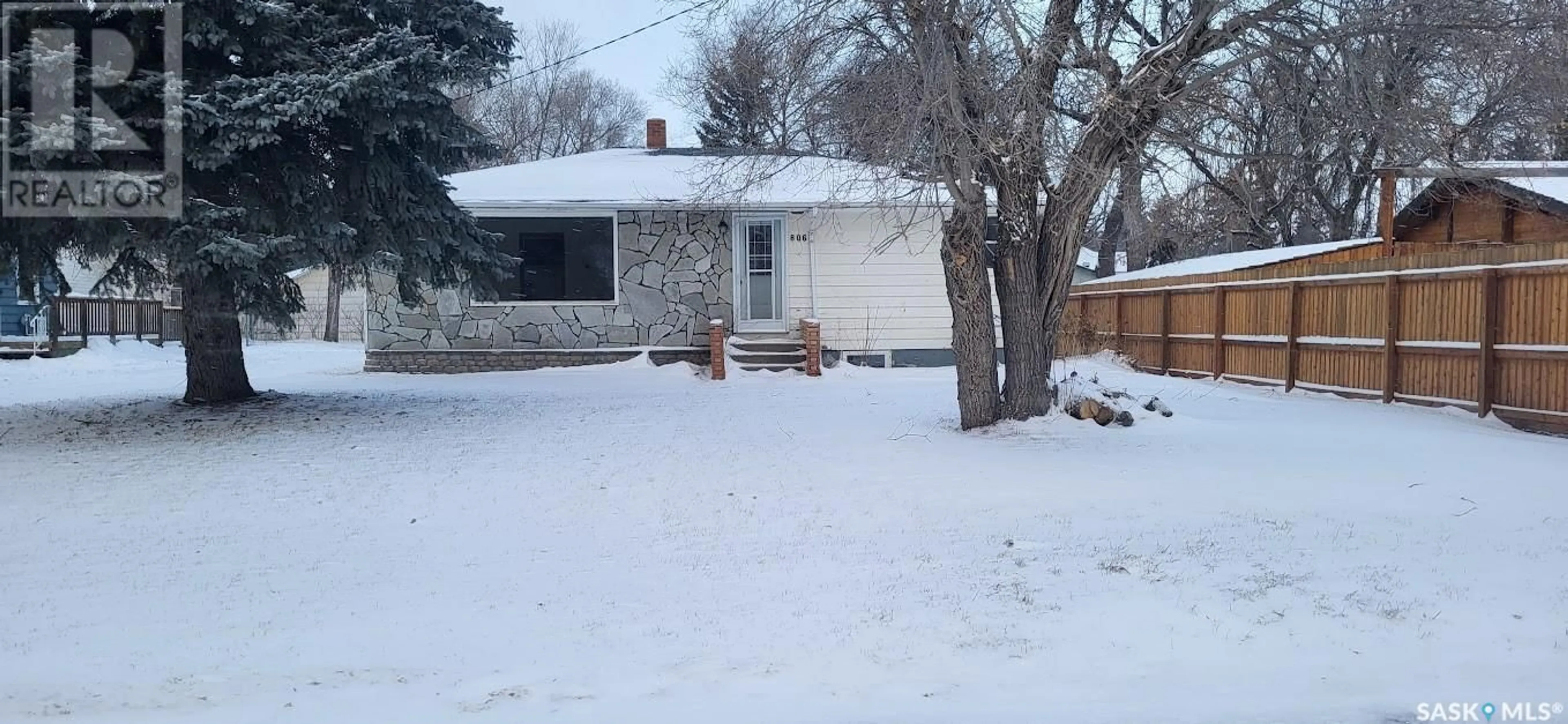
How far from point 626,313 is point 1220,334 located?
9221 mm

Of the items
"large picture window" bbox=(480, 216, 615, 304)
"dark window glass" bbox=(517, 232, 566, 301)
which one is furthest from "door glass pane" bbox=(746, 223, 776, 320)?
"dark window glass" bbox=(517, 232, 566, 301)

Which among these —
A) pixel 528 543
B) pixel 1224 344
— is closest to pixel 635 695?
pixel 528 543

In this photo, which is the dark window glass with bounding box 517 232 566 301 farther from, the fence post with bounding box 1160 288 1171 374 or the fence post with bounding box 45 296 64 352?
the fence post with bounding box 1160 288 1171 374

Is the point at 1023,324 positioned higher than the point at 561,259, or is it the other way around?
the point at 561,259

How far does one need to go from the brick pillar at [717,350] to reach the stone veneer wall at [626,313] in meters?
1.02

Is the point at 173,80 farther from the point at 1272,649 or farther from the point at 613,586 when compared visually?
the point at 1272,649

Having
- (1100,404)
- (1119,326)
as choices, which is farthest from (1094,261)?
(1100,404)

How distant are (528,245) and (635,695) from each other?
14.2m

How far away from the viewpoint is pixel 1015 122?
870 cm

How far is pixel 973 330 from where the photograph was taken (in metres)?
9.98

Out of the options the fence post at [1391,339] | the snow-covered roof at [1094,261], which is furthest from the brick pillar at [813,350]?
the snow-covered roof at [1094,261]

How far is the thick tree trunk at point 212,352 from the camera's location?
11.8 m

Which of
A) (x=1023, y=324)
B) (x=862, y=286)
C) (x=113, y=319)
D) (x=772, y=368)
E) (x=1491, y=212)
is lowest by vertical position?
(x=772, y=368)

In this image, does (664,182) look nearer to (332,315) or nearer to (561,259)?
(561,259)
